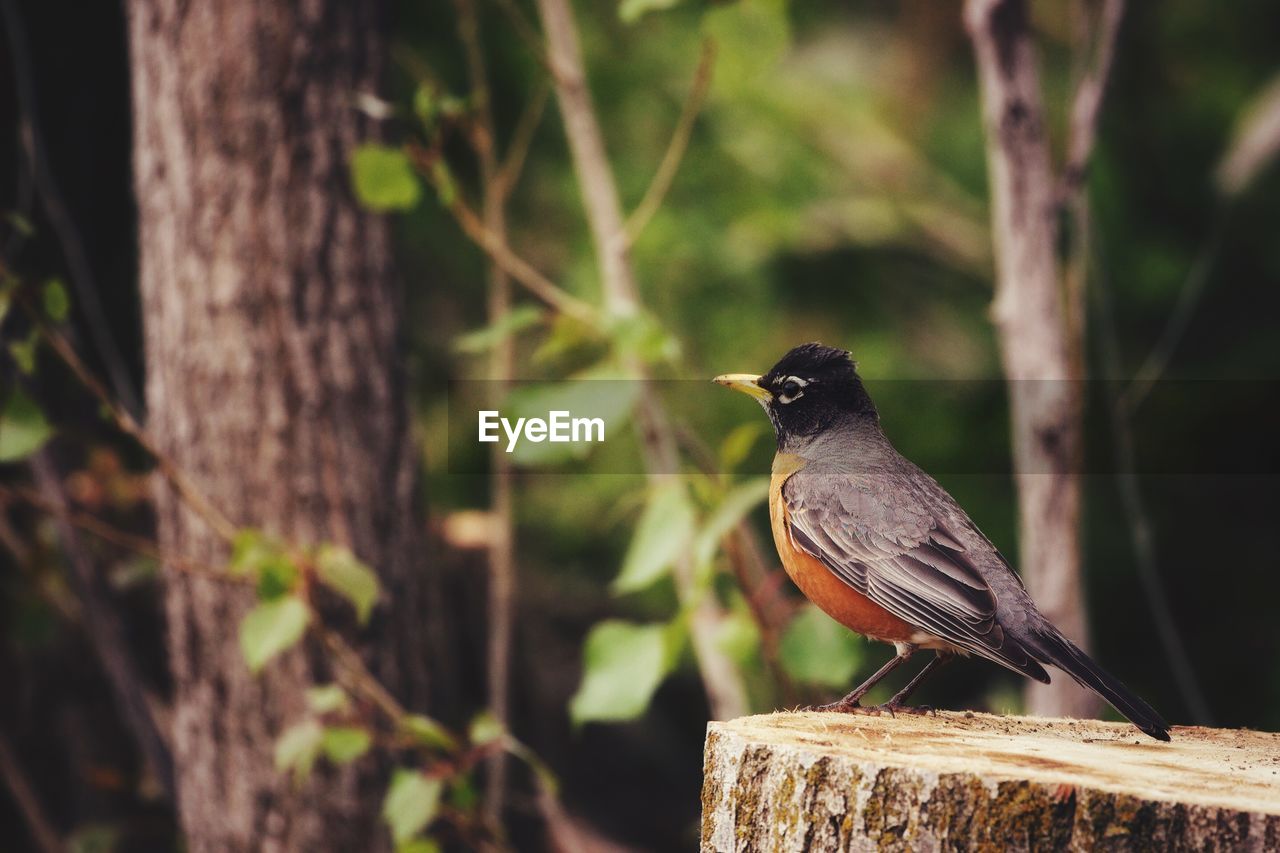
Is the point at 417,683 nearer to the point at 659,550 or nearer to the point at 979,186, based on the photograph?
the point at 659,550

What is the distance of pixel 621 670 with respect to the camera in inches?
99.9

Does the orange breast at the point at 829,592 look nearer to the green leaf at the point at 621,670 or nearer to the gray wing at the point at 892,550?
the gray wing at the point at 892,550

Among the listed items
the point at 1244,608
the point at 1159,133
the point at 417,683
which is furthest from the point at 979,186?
the point at 417,683

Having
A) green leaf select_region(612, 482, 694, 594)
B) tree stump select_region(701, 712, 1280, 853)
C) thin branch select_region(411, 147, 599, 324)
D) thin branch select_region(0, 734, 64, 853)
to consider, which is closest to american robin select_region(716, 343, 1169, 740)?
tree stump select_region(701, 712, 1280, 853)

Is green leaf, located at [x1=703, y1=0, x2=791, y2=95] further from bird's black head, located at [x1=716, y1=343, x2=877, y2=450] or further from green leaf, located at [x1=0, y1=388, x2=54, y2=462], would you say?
green leaf, located at [x1=0, y1=388, x2=54, y2=462]

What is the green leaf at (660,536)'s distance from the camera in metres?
2.42

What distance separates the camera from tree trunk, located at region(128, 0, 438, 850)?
302cm

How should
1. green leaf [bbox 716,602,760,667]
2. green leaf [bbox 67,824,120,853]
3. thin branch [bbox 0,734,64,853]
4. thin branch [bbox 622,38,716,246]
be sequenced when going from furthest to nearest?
thin branch [bbox 0,734,64,853] → green leaf [bbox 67,824,120,853] → thin branch [bbox 622,38,716,246] → green leaf [bbox 716,602,760,667]

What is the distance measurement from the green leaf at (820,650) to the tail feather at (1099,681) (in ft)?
2.22

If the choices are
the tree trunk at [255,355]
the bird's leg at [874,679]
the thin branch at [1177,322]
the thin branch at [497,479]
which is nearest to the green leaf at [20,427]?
the tree trunk at [255,355]

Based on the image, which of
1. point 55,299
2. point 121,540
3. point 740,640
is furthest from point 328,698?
point 55,299

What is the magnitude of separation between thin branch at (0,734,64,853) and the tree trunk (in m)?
0.82

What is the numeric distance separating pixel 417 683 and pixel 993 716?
169 centimetres
